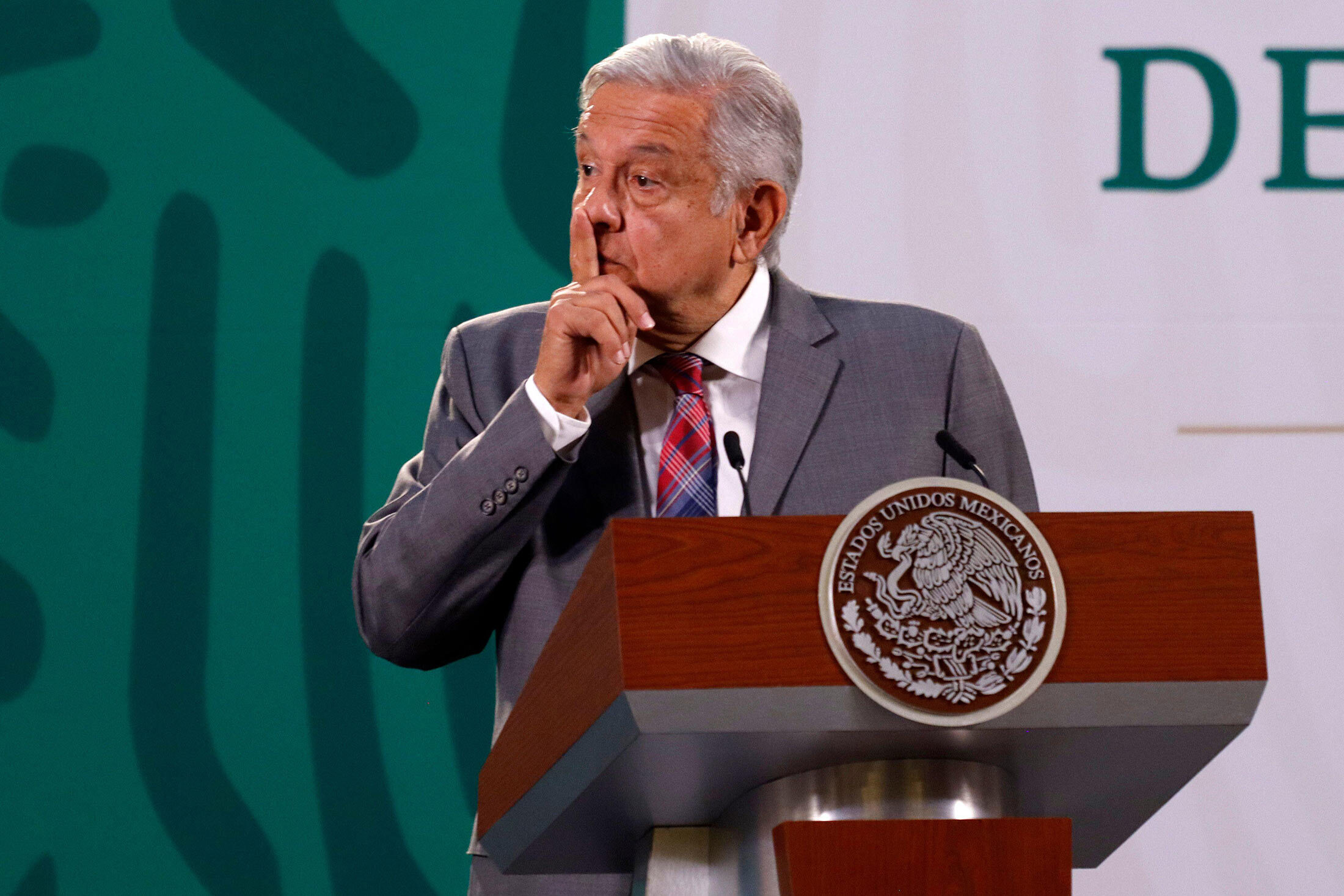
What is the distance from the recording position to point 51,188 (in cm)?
236

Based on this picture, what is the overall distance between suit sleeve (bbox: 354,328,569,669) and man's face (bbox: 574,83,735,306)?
0.79ft

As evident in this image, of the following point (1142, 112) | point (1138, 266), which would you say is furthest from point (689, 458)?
point (1142, 112)

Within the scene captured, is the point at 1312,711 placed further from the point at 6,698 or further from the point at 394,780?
the point at 6,698

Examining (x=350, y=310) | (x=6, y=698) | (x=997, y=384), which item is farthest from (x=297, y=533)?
(x=997, y=384)

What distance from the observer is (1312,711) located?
88.7 inches

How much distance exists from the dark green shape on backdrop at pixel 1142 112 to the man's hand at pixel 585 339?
1274 mm

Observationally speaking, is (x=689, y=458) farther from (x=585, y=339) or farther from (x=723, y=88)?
(x=723, y=88)

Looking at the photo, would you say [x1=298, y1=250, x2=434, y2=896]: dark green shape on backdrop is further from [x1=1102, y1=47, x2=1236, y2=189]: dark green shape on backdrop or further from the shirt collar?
[x1=1102, y1=47, x2=1236, y2=189]: dark green shape on backdrop

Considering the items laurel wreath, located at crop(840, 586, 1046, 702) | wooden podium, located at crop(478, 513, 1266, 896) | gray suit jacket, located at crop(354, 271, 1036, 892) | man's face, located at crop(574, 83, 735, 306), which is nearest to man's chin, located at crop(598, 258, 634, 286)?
man's face, located at crop(574, 83, 735, 306)

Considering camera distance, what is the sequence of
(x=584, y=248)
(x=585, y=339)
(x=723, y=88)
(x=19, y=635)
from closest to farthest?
(x=585, y=339) < (x=584, y=248) < (x=723, y=88) < (x=19, y=635)

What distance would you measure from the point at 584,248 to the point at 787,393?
0.83ft

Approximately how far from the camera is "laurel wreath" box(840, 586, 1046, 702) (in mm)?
818

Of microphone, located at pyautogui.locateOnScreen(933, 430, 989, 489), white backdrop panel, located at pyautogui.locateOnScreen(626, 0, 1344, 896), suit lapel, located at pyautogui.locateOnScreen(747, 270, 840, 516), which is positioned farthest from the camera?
white backdrop panel, located at pyautogui.locateOnScreen(626, 0, 1344, 896)

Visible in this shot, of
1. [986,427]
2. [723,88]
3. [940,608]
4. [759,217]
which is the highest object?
[723,88]
